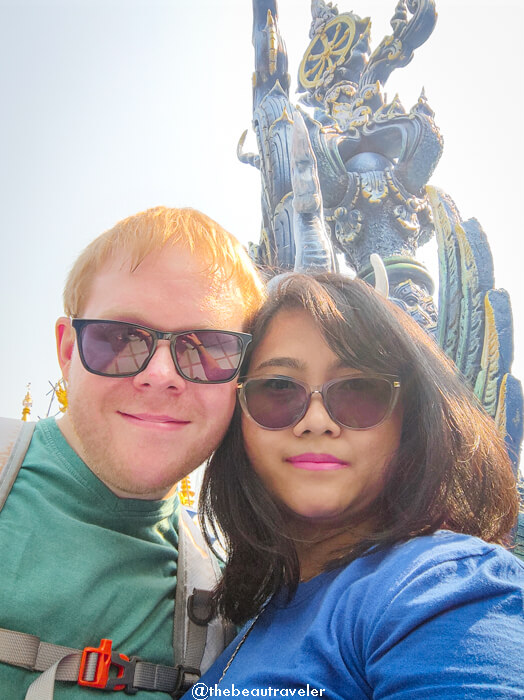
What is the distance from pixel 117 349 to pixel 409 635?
98 centimetres

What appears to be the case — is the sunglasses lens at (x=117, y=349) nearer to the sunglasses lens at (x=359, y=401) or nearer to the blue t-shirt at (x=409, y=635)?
the sunglasses lens at (x=359, y=401)

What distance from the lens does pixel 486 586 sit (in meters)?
0.77

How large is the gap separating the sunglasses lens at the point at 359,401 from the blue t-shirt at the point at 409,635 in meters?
0.33

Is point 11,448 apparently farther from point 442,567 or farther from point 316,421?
point 442,567

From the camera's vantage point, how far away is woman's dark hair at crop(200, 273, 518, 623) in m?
1.24

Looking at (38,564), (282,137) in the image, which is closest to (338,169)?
(282,137)

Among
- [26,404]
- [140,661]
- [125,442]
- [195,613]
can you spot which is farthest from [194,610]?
[26,404]

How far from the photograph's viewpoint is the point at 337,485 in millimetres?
1258

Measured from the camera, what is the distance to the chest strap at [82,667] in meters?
1.07

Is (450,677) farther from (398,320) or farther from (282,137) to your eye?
(282,137)

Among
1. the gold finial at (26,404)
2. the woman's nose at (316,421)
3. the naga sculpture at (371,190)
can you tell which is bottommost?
the gold finial at (26,404)

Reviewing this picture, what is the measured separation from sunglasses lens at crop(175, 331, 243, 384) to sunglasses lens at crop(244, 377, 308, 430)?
0.33 ft

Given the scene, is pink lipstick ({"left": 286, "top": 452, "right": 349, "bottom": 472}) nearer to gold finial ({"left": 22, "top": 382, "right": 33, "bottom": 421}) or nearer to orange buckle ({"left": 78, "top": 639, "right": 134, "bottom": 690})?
orange buckle ({"left": 78, "top": 639, "right": 134, "bottom": 690})

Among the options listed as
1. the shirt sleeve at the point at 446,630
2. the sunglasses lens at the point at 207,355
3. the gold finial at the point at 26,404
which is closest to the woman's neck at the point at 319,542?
the shirt sleeve at the point at 446,630
